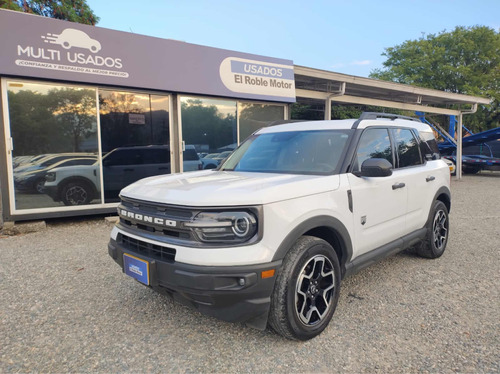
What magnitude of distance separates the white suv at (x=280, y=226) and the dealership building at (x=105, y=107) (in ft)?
14.2

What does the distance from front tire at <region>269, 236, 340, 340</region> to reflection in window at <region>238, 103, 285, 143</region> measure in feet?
21.5

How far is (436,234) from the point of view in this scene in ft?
15.9

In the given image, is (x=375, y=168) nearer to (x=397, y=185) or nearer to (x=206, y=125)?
(x=397, y=185)

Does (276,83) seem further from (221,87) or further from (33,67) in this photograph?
(33,67)

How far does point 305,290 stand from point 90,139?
6.02m

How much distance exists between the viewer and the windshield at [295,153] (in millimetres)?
3432

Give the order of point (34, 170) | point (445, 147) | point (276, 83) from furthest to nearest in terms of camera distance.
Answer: point (445, 147)
point (276, 83)
point (34, 170)

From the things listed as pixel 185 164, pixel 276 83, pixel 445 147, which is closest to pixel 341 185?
pixel 185 164

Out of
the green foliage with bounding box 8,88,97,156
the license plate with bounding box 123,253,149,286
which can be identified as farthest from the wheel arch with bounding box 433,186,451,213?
the green foliage with bounding box 8,88,97,156

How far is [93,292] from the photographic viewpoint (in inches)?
152

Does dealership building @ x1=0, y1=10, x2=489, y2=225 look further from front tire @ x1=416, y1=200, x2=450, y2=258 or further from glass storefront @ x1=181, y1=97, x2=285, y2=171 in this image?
front tire @ x1=416, y1=200, x2=450, y2=258

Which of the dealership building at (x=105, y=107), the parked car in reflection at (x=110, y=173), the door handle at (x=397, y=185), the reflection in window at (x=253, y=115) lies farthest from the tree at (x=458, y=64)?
the door handle at (x=397, y=185)

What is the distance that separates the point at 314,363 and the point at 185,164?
6.46 metres

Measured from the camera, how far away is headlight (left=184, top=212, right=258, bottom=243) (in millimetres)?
2488
